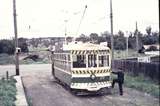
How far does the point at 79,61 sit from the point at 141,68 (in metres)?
6.55

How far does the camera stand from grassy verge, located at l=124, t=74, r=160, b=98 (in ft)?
63.2

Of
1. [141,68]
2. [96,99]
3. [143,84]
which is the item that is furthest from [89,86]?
A: [141,68]

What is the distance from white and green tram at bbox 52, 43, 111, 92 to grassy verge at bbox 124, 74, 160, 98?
1.92 m

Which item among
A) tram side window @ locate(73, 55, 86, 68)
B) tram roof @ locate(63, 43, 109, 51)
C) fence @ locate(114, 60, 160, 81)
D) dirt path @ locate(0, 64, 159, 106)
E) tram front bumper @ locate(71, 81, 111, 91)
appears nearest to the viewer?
dirt path @ locate(0, 64, 159, 106)

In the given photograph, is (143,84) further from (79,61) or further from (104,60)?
(79,61)

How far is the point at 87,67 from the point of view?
64.9 ft

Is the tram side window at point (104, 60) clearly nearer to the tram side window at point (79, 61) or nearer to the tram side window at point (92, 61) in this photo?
the tram side window at point (92, 61)

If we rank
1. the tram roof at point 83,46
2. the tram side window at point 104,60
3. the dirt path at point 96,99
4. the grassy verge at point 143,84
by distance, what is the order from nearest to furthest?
1. the dirt path at point 96,99
2. the grassy verge at point 143,84
3. the tram roof at point 83,46
4. the tram side window at point 104,60

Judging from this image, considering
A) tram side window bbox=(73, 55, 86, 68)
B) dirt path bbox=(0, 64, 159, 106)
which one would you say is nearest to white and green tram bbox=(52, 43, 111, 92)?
tram side window bbox=(73, 55, 86, 68)

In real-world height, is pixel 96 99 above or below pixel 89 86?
below

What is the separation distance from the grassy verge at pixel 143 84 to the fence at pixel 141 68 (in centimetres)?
35

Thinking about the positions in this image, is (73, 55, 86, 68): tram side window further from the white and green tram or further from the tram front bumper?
the tram front bumper

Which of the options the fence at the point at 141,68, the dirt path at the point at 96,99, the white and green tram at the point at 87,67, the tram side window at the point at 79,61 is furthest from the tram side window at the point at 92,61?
the fence at the point at 141,68

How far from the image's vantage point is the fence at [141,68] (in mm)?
22575
